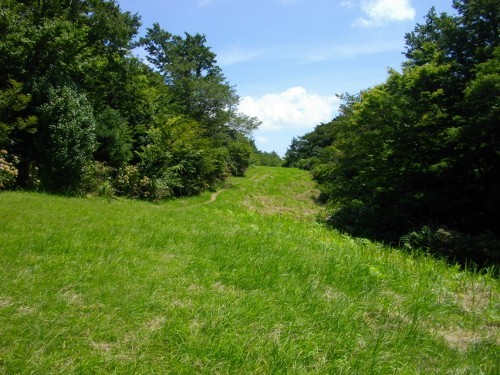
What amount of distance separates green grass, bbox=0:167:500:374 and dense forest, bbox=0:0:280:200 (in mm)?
8049

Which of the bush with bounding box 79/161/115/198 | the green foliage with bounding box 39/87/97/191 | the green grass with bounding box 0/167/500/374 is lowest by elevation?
the green grass with bounding box 0/167/500/374

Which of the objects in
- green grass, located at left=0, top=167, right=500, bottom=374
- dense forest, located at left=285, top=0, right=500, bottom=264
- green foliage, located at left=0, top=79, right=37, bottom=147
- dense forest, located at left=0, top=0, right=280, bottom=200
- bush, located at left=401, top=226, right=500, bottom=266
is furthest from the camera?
dense forest, located at left=285, top=0, right=500, bottom=264

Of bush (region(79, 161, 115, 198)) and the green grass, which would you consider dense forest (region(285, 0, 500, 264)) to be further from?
bush (region(79, 161, 115, 198))

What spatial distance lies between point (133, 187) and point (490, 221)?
16591 mm

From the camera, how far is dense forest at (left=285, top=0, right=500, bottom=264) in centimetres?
1451

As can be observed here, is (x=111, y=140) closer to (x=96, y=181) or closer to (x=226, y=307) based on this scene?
Answer: (x=96, y=181)

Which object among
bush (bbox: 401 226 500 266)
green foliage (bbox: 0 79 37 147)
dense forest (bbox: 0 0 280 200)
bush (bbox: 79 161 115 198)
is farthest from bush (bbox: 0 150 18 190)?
bush (bbox: 401 226 500 266)

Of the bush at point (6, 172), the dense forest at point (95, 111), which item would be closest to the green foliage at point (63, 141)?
the dense forest at point (95, 111)

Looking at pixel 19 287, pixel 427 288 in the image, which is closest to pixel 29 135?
pixel 19 287

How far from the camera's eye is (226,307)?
12.9ft

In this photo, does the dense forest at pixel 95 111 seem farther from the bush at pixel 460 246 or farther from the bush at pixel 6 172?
the bush at pixel 460 246

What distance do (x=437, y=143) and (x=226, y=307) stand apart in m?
16.0

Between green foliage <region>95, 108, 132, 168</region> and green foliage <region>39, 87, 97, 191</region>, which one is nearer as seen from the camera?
green foliage <region>39, 87, 97, 191</region>

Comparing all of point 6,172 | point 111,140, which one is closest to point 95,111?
point 111,140
